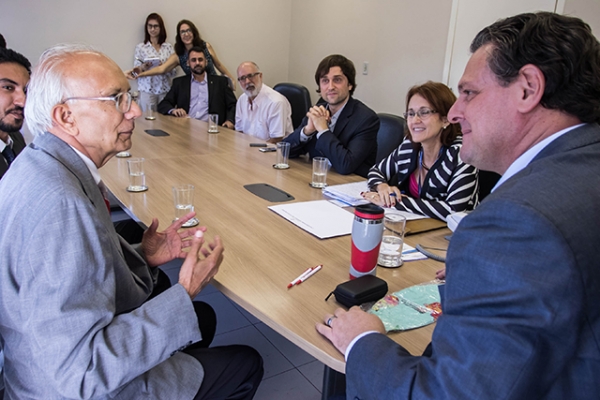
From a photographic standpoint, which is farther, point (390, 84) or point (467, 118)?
point (390, 84)

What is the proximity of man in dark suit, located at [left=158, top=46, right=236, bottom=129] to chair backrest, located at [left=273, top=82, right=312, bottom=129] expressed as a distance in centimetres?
74

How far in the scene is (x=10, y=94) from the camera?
193 centimetres

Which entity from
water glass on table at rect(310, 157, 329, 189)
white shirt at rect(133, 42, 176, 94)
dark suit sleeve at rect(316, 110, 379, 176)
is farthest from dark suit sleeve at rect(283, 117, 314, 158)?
white shirt at rect(133, 42, 176, 94)

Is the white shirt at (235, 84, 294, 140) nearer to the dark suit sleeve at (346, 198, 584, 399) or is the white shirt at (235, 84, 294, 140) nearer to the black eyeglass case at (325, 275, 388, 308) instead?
the black eyeglass case at (325, 275, 388, 308)

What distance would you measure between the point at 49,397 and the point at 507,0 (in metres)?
3.62

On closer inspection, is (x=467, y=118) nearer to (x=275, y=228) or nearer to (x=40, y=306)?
(x=275, y=228)

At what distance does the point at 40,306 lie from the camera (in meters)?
0.82

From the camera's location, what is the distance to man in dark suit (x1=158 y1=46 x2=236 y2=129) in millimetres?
4684

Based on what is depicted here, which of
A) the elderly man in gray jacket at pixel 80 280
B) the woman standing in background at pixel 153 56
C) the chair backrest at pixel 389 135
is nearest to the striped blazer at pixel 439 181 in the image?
the chair backrest at pixel 389 135

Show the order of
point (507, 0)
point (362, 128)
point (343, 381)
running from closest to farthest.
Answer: point (343, 381)
point (362, 128)
point (507, 0)

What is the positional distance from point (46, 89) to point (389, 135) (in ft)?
7.08

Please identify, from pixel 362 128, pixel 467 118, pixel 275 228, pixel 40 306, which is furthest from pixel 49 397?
pixel 362 128

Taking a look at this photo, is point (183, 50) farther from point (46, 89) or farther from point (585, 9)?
point (46, 89)

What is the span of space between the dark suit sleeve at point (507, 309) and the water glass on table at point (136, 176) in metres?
1.53
